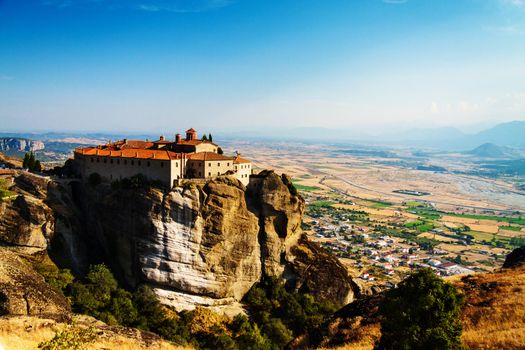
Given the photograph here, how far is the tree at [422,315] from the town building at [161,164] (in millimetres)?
34203

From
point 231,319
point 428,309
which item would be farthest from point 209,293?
point 428,309

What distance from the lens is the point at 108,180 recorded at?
162 ft

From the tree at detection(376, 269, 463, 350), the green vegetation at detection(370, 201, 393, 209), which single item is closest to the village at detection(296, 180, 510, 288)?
the green vegetation at detection(370, 201, 393, 209)

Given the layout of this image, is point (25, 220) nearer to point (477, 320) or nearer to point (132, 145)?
point (132, 145)

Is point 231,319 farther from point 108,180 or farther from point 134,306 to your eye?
point 108,180

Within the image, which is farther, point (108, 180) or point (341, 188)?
point (341, 188)

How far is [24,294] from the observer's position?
96.9ft

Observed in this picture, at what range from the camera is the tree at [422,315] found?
13.4 metres

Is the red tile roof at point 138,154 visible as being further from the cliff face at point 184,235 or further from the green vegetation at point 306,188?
the green vegetation at point 306,188

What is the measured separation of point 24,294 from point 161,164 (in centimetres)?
2014

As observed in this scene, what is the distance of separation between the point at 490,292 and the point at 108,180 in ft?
143

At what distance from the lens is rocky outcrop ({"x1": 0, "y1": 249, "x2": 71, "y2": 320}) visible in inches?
1105

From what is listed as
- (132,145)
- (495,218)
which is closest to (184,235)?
(132,145)

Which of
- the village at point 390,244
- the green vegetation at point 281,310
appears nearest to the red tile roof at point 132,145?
the green vegetation at point 281,310
